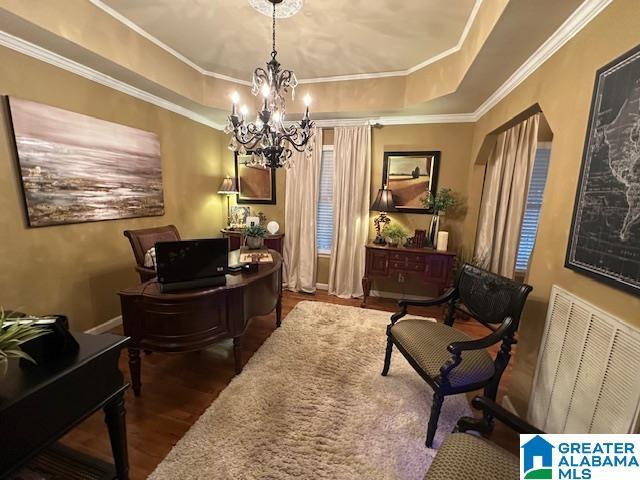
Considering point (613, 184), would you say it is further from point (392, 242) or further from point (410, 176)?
point (410, 176)

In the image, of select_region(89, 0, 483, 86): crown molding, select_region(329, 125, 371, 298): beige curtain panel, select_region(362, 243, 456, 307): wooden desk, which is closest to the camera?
select_region(89, 0, 483, 86): crown molding

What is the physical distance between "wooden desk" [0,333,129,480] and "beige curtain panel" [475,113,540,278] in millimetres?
3499

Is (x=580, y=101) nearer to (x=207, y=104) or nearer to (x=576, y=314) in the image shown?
(x=576, y=314)

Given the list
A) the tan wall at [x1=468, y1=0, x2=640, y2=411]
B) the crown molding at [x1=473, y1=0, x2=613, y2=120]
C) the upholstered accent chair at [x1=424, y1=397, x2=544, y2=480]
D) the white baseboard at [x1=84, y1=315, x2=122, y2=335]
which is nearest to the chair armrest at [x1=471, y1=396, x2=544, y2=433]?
the upholstered accent chair at [x1=424, y1=397, x2=544, y2=480]

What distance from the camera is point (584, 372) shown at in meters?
1.28

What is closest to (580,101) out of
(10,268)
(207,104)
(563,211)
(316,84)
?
(563,211)

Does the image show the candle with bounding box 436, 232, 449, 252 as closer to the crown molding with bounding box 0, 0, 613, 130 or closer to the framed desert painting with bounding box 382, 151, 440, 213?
the framed desert painting with bounding box 382, 151, 440, 213

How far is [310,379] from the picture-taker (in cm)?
217

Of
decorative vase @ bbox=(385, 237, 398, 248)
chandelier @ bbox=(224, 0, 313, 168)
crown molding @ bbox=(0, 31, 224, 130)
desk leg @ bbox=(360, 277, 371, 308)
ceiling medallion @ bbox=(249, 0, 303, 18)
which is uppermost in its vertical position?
ceiling medallion @ bbox=(249, 0, 303, 18)

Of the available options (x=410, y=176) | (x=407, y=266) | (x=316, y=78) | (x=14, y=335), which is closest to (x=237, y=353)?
(x=14, y=335)

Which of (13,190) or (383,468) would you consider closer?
(383,468)

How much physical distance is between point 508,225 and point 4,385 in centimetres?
384

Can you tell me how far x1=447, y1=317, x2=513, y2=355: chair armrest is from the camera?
149cm

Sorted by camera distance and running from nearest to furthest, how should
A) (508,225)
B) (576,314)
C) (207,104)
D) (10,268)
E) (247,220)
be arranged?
(576,314), (10,268), (508,225), (207,104), (247,220)
